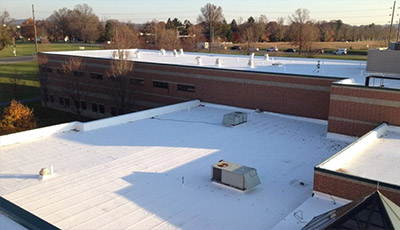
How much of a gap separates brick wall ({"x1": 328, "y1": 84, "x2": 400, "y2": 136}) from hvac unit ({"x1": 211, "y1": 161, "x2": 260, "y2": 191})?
28.2 ft

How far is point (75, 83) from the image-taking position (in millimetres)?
43094

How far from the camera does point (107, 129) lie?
23453mm

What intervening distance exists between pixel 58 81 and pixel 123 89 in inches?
564

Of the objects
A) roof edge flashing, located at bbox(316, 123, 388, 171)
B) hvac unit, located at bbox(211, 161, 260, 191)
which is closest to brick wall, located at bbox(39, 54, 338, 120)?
roof edge flashing, located at bbox(316, 123, 388, 171)

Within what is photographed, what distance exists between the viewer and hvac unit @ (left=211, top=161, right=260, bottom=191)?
14.6m

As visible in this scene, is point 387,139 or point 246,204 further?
point 387,139

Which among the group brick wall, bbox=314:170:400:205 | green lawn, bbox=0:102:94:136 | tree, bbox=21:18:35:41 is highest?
tree, bbox=21:18:35:41

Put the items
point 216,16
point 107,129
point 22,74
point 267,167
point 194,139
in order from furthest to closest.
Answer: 1. point 216,16
2. point 22,74
3. point 107,129
4. point 194,139
5. point 267,167

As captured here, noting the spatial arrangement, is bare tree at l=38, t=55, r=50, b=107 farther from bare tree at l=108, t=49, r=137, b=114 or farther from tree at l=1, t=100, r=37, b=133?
tree at l=1, t=100, r=37, b=133

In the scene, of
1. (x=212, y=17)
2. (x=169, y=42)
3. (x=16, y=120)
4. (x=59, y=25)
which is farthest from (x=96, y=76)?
(x=59, y=25)

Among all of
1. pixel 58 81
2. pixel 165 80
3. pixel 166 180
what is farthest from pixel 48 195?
pixel 58 81

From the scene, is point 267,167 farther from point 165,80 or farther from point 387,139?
point 165,80

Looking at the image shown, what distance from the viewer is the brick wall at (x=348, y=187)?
11836 mm

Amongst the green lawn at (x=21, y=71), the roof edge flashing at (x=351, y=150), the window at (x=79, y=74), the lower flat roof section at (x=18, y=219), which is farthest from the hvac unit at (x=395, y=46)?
the green lawn at (x=21, y=71)
